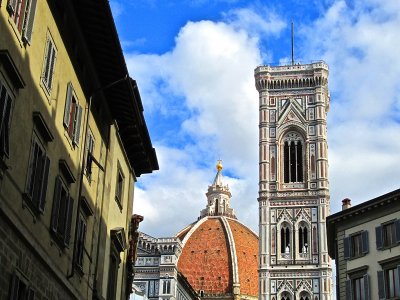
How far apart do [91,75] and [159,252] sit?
2352 inches

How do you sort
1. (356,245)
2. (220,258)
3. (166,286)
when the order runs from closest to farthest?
(356,245)
(166,286)
(220,258)

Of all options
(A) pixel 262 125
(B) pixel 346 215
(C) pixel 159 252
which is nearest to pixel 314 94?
(A) pixel 262 125

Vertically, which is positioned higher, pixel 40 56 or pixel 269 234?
pixel 269 234

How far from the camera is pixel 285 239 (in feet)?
245

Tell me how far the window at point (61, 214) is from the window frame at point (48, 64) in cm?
183

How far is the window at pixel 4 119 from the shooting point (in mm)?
11023

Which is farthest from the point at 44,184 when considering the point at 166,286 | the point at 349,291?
the point at 166,286

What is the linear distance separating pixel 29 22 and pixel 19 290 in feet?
14.0

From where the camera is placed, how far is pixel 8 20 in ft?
37.3

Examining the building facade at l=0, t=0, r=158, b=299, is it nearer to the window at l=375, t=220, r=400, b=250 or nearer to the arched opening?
the window at l=375, t=220, r=400, b=250

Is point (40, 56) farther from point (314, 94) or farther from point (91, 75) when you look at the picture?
point (314, 94)

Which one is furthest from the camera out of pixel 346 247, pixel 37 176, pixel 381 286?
pixel 346 247

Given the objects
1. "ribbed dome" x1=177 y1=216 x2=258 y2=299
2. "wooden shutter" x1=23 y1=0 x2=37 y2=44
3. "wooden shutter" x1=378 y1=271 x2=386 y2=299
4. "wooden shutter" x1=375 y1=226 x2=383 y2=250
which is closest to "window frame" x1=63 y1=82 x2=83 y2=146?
"wooden shutter" x1=23 y1=0 x2=37 y2=44

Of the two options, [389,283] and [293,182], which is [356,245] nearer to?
[389,283]
